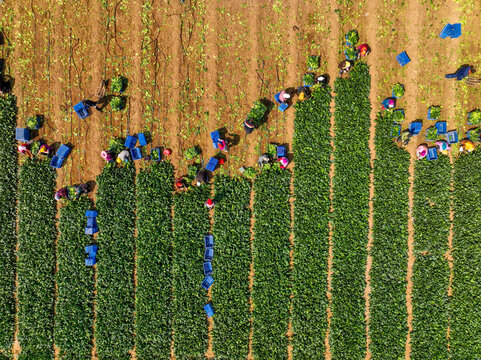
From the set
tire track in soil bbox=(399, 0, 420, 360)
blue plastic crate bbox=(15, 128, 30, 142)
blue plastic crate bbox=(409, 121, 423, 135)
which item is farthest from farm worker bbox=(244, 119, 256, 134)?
blue plastic crate bbox=(15, 128, 30, 142)

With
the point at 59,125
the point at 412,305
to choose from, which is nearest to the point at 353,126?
the point at 412,305

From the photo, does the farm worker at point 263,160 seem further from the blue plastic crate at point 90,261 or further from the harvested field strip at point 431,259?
the blue plastic crate at point 90,261

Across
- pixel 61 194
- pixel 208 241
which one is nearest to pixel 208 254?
pixel 208 241

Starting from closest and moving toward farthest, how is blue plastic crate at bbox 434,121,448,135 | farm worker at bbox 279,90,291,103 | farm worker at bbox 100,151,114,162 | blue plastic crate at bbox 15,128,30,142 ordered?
farm worker at bbox 279,90,291,103 < farm worker at bbox 100,151,114,162 < blue plastic crate at bbox 15,128,30,142 < blue plastic crate at bbox 434,121,448,135

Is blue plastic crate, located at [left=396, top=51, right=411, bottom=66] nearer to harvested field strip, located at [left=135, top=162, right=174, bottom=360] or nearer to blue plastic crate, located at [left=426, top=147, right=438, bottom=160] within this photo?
blue plastic crate, located at [left=426, top=147, right=438, bottom=160]

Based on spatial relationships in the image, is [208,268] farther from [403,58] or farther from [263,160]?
[403,58]

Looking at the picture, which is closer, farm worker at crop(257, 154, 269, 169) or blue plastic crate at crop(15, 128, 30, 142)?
farm worker at crop(257, 154, 269, 169)
